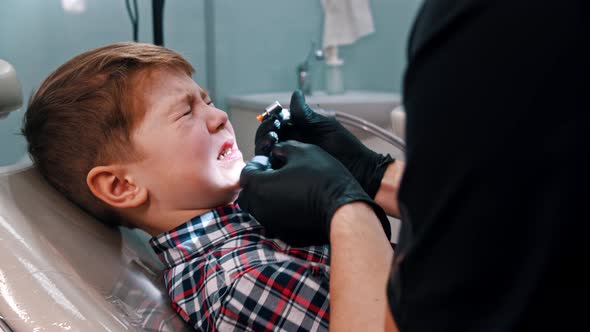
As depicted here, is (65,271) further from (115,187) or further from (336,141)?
(336,141)

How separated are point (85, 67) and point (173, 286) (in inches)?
16.2

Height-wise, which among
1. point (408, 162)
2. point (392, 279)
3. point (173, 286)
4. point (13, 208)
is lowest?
point (173, 286)

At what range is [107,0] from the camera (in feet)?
7.96

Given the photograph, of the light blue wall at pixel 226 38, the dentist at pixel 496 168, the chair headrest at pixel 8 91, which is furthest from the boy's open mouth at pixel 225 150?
the light blue wall at pixel 226 38

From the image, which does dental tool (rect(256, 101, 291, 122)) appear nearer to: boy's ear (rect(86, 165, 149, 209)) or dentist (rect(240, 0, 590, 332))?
boy's ear (rect(86, 165, 149, 209))

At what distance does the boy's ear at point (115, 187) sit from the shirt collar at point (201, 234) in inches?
3.2

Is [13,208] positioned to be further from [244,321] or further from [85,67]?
[244,321]

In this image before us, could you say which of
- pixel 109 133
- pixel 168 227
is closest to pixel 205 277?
pixel 168 227

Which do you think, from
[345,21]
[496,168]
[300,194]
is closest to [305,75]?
[345,21]

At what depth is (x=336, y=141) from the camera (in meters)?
1.22

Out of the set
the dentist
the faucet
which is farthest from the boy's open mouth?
the faucet

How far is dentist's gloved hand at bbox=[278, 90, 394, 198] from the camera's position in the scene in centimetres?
120

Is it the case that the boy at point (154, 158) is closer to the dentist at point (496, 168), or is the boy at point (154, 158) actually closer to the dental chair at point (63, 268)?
the dental chair at point (63, 268)

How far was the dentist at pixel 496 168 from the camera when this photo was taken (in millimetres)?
389
